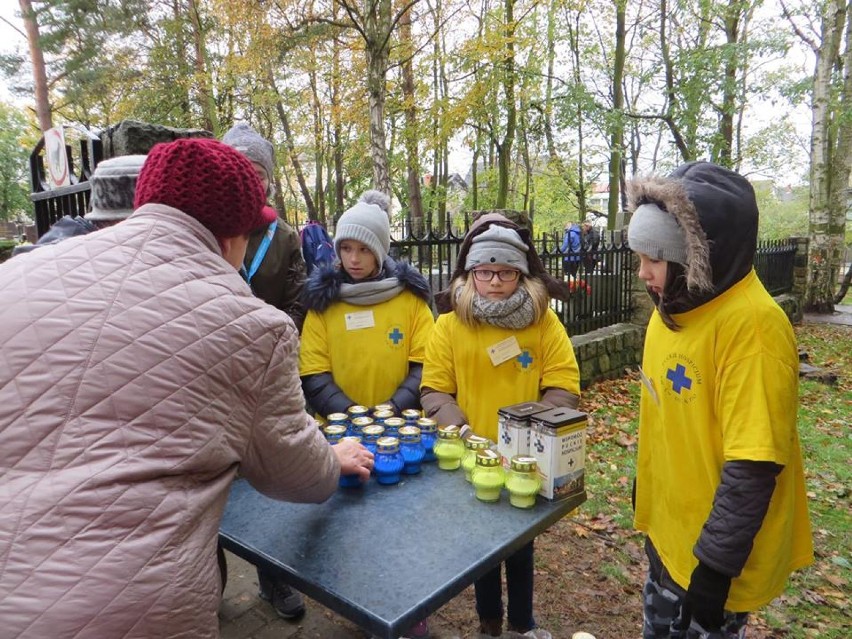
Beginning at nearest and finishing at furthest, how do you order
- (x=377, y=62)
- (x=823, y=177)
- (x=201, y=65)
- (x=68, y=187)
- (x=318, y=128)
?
(x=68, y=187), (x=377, y=62), (x=823, y=177), (x=201, y=65), (x=318, y=128)

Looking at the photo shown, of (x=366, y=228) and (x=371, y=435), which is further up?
(x=366, y=228)

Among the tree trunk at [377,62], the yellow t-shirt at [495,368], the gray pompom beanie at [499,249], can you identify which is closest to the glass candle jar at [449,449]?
the yellow t-shirt at [495,368]

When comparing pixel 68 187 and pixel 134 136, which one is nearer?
pixel 134 136

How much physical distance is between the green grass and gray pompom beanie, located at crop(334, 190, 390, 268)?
2365mm

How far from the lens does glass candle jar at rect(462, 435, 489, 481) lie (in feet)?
5.89

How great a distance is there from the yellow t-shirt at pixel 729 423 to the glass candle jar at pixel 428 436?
2.57 ft

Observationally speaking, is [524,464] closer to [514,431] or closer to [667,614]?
[514,431]

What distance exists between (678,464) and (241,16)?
12353 mm

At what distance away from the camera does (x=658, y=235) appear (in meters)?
1.62

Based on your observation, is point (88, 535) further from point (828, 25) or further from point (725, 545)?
point (828, 25)

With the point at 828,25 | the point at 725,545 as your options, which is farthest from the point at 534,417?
the point at 828,25

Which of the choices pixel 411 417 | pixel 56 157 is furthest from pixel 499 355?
pixel 56 157

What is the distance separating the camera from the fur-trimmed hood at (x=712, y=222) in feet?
4.99

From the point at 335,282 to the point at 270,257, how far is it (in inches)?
17.8
